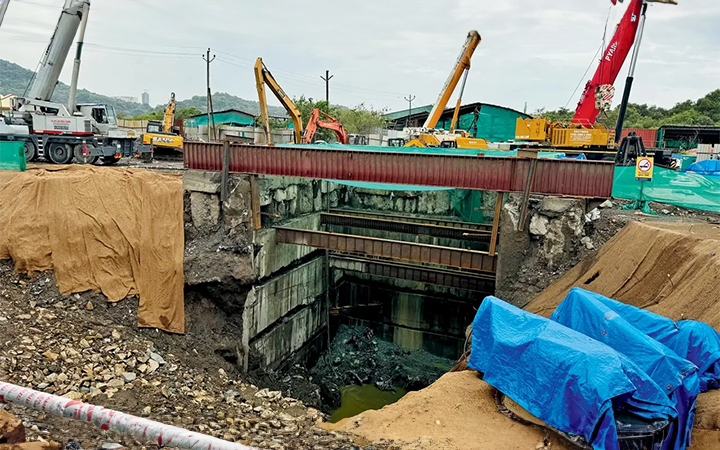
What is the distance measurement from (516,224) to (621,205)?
3737 millimetres

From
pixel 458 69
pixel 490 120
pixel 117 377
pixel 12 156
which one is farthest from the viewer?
pixel 490 120

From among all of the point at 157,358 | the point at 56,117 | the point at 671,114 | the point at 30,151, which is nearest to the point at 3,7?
the point at 56,117

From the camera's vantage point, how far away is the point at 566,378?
223 inches

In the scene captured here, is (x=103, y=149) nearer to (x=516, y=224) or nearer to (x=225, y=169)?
(x=225, y=169)

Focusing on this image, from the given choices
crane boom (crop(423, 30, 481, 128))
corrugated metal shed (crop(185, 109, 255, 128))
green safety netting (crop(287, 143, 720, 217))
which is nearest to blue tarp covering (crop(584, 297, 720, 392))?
green safety netting (crop(287, 143, 720, 217))

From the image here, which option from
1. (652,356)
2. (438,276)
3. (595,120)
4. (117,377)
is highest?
(595,120)

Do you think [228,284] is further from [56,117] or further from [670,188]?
[56,117]

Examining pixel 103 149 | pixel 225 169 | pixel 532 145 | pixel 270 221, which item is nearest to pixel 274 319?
pixel 270 221

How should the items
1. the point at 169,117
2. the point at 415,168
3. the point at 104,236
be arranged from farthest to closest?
the point at 169,117, the point at 104,236, the point at 415,168

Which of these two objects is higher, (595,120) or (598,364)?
(595,120)

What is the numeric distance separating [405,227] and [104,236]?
8.98 m

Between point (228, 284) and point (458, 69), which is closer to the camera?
point (228, 284)

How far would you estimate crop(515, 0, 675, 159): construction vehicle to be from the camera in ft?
63.7

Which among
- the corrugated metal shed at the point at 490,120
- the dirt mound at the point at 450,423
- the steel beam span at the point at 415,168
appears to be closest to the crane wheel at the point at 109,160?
the steel beam span at the point at 415,168
